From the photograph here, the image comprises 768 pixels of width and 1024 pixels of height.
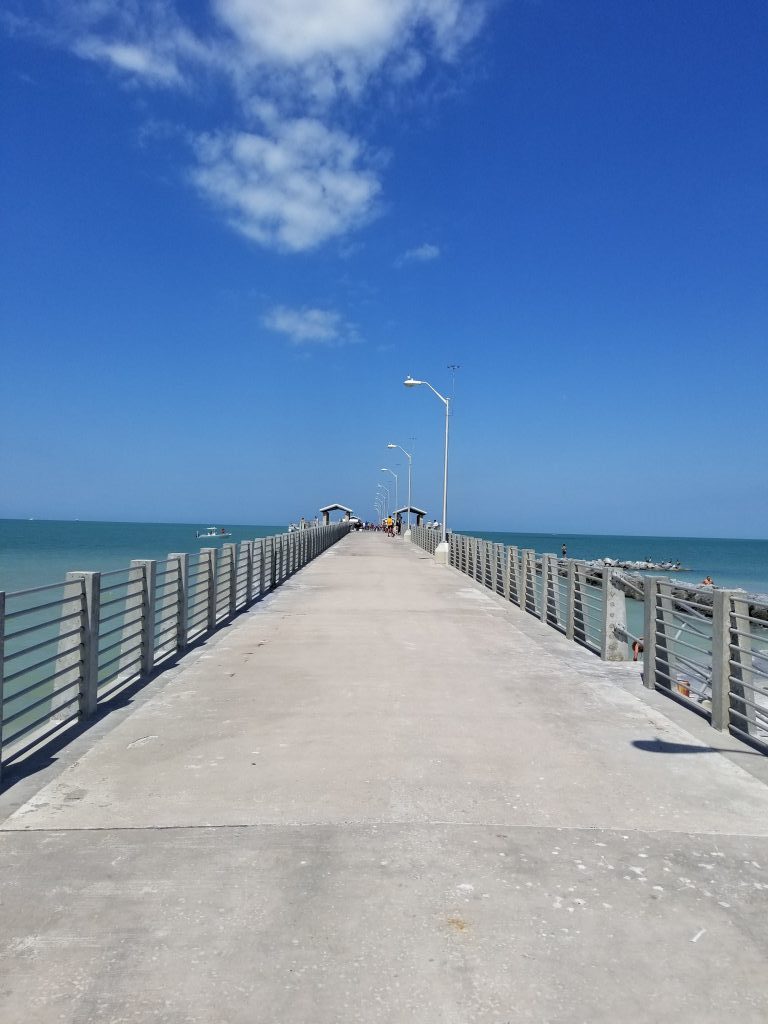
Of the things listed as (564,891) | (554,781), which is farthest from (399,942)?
(554,781)

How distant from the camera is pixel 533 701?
→ 8250 mm

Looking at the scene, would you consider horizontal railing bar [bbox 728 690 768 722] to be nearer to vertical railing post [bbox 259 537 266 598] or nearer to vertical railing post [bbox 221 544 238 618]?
vertical railing post [bbox 221 544 238 618]

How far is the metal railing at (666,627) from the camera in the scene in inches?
288

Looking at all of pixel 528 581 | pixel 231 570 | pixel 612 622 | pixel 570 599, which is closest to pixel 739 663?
pixel 612 622

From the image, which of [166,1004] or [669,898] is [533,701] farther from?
[166,1004]

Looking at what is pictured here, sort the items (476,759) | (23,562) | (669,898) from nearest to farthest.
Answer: (669,898) < (476,759) < (23,562)

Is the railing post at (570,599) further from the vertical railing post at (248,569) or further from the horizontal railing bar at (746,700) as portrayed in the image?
the vertical railing post at (248,569)

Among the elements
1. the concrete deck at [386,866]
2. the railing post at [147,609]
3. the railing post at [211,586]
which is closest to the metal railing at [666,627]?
the concrete deck at [386,866]

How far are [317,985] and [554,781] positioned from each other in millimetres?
2903

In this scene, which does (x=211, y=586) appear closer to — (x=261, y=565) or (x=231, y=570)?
(x=231, y=570)

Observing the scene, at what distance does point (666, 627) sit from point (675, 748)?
106 inches

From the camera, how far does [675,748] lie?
6.69m

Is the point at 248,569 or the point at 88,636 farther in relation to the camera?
the point at 248,569

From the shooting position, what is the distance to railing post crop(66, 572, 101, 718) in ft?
23.0
